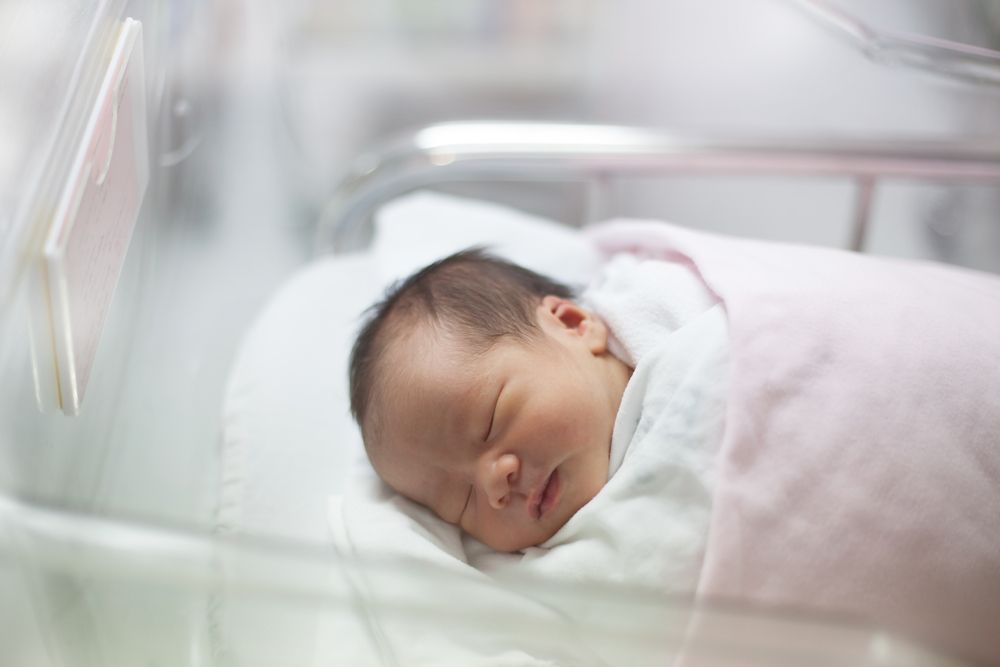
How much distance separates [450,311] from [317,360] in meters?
0.26

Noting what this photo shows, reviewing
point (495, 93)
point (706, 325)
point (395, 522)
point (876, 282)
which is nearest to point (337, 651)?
point (395, 522)

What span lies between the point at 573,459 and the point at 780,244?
0.28 metres

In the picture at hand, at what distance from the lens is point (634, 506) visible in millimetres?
737

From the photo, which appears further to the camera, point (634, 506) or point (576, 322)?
point (576, 322)

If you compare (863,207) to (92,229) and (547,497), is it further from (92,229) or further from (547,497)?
(92,229)

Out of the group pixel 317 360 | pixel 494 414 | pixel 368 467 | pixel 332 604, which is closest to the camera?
pixel 332 604

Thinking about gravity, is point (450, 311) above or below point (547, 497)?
above

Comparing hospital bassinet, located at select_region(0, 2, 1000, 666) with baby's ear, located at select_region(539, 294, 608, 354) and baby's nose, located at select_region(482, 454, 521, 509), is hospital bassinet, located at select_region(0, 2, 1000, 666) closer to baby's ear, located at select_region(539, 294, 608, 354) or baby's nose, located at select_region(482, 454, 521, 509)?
baby's nose, located at select_region(482, 454, 521, 509)

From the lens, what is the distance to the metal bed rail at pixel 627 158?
1.03 meters

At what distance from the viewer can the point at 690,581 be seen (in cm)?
69

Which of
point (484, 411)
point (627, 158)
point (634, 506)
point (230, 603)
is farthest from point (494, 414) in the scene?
point (627, 158)

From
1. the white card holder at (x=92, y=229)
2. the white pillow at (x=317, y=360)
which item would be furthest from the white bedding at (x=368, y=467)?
the white card holder at (x=92, y=229)

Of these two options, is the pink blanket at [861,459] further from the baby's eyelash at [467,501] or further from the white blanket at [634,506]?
the baby's eyelash at [467,501]

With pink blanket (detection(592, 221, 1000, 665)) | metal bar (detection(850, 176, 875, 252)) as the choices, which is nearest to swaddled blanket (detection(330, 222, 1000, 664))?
pink blanket (detection(592, 221, 1000, 665))
